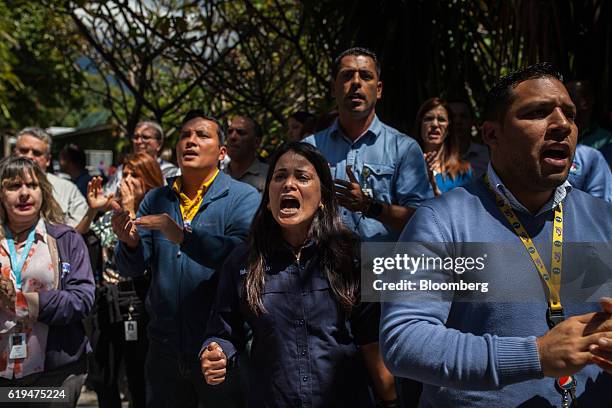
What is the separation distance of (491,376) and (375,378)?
4.42 feet

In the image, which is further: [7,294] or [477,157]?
[477,157]

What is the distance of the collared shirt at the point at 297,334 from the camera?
3.11 metres

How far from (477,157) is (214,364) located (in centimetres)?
315

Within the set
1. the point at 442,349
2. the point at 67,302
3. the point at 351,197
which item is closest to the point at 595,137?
the point at 351,197

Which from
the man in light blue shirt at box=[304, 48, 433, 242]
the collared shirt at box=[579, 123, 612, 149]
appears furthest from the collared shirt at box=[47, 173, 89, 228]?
the collared shirt at box=[579, 123, 612, 149]

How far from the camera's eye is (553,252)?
7.31 feet

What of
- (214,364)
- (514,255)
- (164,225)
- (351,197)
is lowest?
(214,364)

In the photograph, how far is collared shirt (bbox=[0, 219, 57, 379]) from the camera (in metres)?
4.06

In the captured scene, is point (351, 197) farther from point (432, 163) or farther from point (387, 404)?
point (432, 163)

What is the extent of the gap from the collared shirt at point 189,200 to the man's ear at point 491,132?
2127 mm

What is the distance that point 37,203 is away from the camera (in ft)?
14.4

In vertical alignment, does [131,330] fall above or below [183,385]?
above

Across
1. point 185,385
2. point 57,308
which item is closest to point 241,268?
point 185,385

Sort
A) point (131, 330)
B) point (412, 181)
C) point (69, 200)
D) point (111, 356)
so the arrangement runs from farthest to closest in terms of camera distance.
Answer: point (69, 200) < point (111, 356) < point (131, 330) < point (412, 181)
